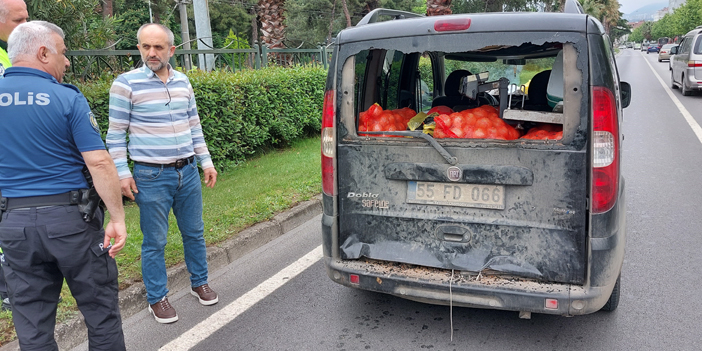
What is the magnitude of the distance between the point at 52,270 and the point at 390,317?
2056 millimetres

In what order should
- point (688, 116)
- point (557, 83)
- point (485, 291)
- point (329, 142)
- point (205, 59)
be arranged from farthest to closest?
point (688, 116), point (205, 59), point (329, 142), point (557, 83), point (485, 291)

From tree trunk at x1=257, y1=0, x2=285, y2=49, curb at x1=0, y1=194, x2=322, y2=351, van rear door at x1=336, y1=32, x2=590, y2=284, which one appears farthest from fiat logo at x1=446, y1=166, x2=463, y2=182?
tree trunk at x1=257, y1=0, x2=285, y2=49

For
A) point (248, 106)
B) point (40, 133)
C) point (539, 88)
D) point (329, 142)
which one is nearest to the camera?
point (40, 133)

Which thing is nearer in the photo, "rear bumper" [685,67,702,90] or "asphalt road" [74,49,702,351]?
"asphalt road" [74,49,702,351]

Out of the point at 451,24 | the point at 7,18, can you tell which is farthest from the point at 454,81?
the point at 7,18

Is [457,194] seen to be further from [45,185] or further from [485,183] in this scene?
[45,185]

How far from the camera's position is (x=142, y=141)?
3.64 metres

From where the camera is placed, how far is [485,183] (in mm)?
3137

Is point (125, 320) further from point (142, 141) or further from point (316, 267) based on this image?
point (316, 267)

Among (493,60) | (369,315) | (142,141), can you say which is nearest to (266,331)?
(369,315)

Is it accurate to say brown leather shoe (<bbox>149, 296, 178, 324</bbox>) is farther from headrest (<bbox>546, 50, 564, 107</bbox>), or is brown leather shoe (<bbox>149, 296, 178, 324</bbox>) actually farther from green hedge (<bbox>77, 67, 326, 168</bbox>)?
green hedge (<bbox>77, 67, 326, 168</bbox>)

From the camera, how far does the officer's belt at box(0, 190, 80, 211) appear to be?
8.43 ft

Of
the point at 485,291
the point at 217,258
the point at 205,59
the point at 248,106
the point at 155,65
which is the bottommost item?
the point at 217,258

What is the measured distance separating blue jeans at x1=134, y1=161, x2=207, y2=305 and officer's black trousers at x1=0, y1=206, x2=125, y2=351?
0.89m
